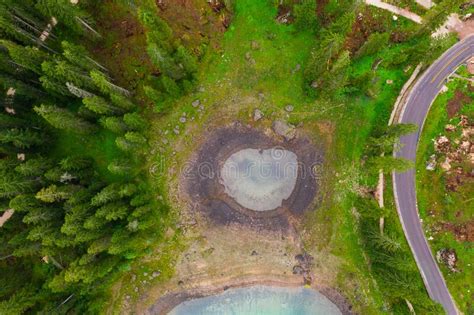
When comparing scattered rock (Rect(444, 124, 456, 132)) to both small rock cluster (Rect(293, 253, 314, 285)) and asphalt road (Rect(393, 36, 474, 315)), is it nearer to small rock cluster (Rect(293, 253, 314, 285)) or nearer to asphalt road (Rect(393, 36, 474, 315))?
asphalt road (Rect(393, 36, 474, 315))

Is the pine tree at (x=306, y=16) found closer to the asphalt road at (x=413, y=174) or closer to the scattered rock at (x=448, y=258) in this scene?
the asphalt road at (x=413, y=174)

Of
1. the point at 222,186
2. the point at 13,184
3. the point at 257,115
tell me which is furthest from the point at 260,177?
the point at 13,184

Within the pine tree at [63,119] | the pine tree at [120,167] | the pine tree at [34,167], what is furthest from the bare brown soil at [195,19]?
the pine tree at [34,167]

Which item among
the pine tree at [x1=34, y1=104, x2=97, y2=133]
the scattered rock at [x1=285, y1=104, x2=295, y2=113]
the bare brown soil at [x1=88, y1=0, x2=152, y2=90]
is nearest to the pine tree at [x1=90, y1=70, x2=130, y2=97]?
the pine tree at [x1=34, y1=104, x2=97, y2=133]

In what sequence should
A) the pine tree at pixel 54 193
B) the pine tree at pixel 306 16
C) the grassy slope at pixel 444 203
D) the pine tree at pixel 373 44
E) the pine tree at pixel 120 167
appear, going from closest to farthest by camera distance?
the pine tree at pixel 54 193
the pine tree at pixel 120 167
the pine tree at pixel 373 44
the pine tree at pixel 306 16
the grassy slope at pixel 444 203

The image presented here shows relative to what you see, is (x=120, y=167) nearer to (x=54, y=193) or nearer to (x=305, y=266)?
(x=54, y=193)
